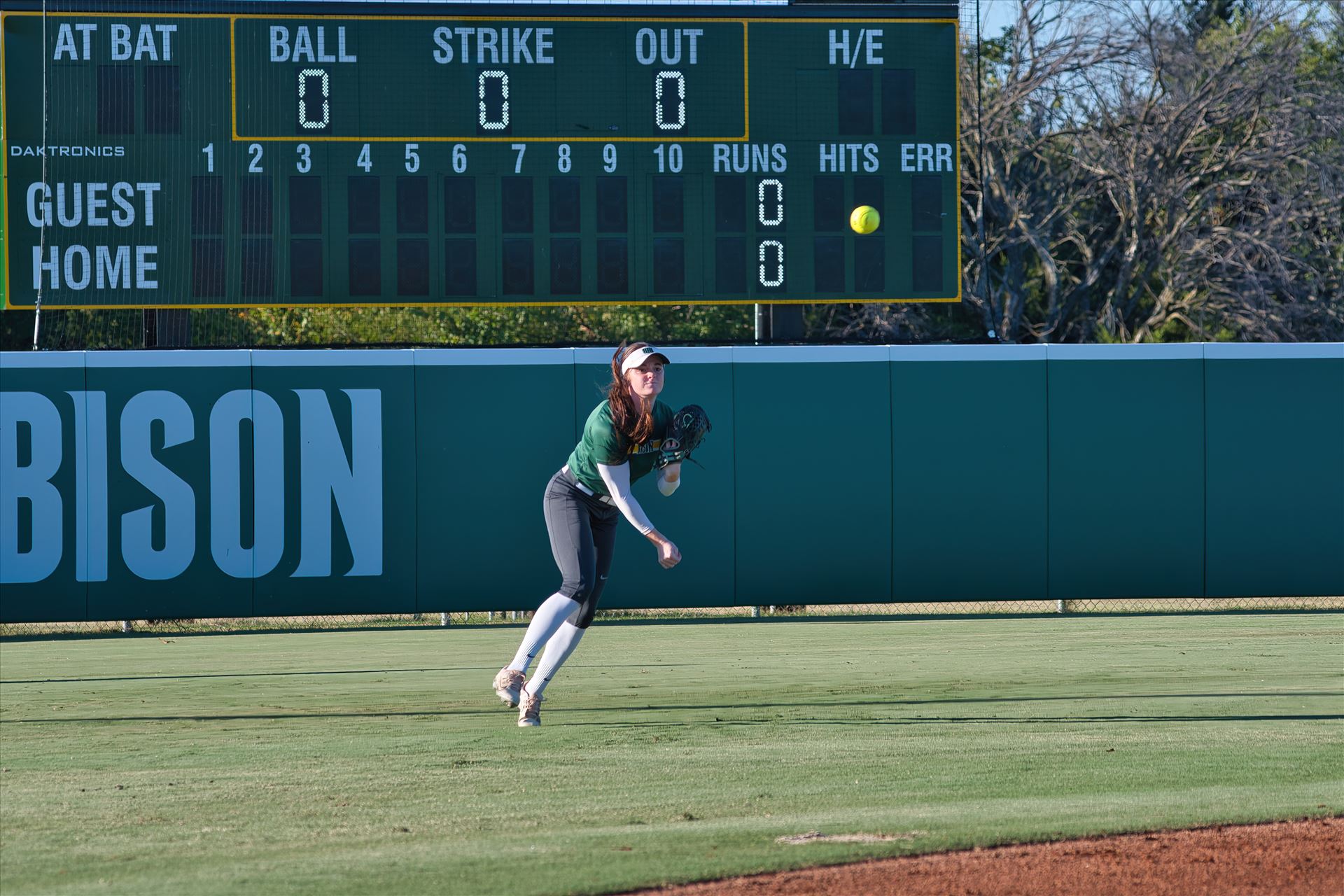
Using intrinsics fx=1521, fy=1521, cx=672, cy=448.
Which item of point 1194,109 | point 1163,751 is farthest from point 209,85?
point 1194,109

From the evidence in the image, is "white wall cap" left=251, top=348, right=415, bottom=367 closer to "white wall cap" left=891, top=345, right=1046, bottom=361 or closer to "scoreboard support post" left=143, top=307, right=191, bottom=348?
"scoreboard support post" left=143, top=307, right=191, bottom=348

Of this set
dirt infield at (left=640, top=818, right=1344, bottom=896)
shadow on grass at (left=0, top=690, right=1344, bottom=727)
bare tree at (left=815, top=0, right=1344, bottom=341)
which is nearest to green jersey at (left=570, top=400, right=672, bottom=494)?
shadow on grass at (left=0, top=690, right=1344, bottom=727)

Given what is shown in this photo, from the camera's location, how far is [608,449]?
6492mm

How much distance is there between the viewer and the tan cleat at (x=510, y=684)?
6949mm

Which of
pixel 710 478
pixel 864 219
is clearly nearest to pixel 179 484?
pixel 710 478

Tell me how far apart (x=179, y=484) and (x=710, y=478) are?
4876 mm

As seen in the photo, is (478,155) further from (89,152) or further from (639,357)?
(639,357)

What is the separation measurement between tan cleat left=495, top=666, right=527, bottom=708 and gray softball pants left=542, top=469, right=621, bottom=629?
415 millimetres

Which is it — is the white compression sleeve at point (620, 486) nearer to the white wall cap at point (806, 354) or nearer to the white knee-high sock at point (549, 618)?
the white knee-high sock at point (549, 618)

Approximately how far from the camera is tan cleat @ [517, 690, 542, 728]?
694cm

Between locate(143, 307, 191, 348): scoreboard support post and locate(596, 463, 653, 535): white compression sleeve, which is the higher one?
locate(143, 307, 191, 348): scoreboard support post

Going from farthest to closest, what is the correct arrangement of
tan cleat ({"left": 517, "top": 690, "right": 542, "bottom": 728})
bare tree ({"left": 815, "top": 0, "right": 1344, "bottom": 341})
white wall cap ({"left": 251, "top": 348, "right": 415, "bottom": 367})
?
bare tree ({"left": 815, "top": 0, "right": 1344, "bottom": 341}), white wall cap ({"left": 251, "top": 348, "right": 415, "bottom": 367}), tan cleat ({"left": 517, "top": 690, "right": 542, "bottom": 728})

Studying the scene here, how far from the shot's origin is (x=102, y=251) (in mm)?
13258

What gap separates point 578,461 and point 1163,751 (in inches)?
108
